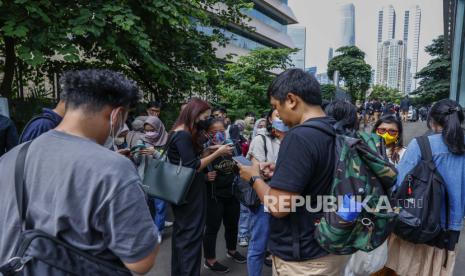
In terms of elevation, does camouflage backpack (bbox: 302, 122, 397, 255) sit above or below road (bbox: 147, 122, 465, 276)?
above

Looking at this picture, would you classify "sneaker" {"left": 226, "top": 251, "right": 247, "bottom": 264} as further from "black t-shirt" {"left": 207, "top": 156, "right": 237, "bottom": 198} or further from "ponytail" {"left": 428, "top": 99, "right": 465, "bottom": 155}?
"ponytail" {"left": 428, "top": 99, "right": 465, "bottom": 155}

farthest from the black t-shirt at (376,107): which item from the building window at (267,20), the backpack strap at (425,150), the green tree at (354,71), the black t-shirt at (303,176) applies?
the green tree at (354,71)

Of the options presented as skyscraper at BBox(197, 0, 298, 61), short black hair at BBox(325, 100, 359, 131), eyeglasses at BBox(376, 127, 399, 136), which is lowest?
eyeglasses at BBox(376, 127, 399, 136)

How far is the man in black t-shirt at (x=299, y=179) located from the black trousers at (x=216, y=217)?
6.38ft

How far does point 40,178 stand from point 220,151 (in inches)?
79.9

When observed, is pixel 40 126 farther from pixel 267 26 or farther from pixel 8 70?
pixel 267 26

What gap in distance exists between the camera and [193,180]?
124 inches

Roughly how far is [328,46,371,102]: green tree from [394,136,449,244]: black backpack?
42.7 meters

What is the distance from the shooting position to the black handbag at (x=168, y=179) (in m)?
3.02

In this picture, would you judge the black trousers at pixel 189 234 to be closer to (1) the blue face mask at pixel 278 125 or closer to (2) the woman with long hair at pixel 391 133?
(1) the blue face mask at pixel 278 125

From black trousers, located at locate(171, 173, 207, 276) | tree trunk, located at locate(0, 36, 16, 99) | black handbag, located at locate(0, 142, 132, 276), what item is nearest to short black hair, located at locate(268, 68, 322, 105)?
black handbag, located at locate(0, 142, 132, 276)

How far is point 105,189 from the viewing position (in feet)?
4.02

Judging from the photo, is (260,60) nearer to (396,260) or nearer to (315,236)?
(396,260)

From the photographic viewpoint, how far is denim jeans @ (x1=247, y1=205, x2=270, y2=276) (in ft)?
10.6
